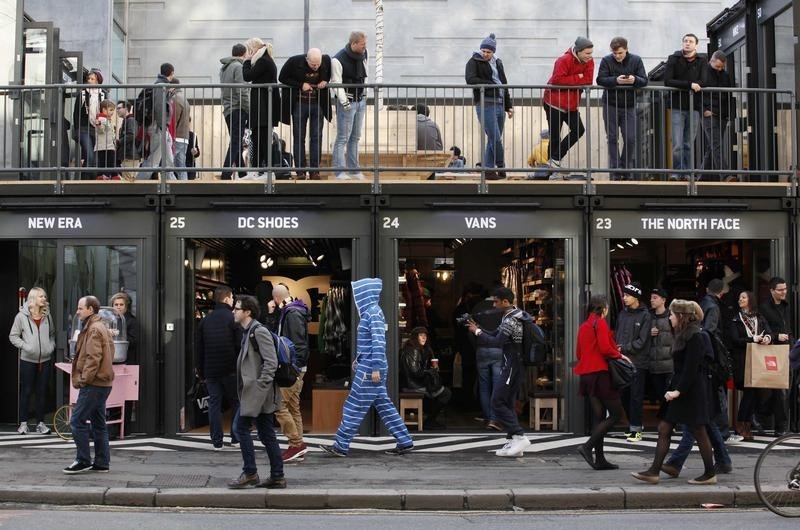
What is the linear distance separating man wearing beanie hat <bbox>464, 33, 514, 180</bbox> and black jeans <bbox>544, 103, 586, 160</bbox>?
537mm

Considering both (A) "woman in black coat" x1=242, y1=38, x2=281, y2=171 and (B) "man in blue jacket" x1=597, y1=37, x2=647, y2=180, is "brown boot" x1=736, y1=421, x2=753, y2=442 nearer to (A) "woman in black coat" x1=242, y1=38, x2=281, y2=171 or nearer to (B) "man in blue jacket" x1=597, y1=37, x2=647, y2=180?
(B) "man in blue jacket" x1=597, y1=37, x2=647, y2=180

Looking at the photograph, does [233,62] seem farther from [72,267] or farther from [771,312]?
[771,312]

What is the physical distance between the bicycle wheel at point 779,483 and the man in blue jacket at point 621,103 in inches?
226

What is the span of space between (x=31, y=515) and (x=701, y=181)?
9900 mm

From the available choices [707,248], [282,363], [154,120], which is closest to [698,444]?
[282,363]

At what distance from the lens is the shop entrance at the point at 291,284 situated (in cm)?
1467

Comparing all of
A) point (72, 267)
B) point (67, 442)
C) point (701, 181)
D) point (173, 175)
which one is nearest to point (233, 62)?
point (173, 175)

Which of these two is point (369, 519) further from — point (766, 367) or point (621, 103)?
point (621, 103)

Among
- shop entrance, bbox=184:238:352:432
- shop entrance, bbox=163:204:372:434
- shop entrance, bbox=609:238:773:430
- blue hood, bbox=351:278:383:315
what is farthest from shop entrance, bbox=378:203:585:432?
blue hood, bbox=351:278:383:315

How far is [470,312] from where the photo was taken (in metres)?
17.1

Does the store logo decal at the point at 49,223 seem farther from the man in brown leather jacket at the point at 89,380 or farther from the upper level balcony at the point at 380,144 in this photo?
the man in brown leather jacket at the point at 89,380

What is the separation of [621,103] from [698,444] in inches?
227

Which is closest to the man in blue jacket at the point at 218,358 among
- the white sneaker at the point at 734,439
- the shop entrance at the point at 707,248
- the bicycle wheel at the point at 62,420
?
the bicycle wheel at the point at 62,420

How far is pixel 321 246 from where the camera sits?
17.9 meters
